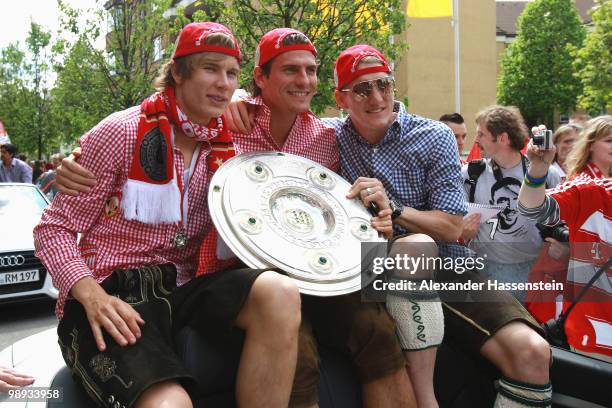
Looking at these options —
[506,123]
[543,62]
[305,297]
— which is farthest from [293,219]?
[543,62]

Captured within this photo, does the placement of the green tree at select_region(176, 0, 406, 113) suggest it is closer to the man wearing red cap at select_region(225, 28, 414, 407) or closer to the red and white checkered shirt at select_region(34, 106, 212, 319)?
the man wearing red cap at select_region(225, 28, 414, 407)

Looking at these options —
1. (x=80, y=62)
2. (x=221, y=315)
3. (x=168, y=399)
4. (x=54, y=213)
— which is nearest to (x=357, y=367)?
(x=221, y=315)

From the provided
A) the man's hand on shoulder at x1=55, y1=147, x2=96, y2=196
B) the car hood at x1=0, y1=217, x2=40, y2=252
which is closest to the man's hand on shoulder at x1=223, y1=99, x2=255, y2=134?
the man's hand on shoulder at x1=55, y1=147, x2=96, y2=196

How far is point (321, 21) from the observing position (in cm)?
767

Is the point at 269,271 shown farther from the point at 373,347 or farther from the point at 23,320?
the point at 23,320

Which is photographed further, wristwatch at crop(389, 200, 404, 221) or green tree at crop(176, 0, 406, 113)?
green tree at crop(176, 0, 406, 113)

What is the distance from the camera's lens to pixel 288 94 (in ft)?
9.94

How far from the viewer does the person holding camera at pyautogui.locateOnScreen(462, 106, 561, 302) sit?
370cm

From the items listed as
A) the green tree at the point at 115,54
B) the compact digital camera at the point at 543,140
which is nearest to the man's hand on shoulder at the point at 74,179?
the compact digital camera at the point at 543,140

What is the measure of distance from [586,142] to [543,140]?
865mm

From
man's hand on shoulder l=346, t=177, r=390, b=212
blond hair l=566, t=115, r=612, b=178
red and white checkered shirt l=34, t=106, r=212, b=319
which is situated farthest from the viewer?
blond hair l=566, t=115, r=612, b=178

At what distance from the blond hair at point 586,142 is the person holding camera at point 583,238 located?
1.12 ft

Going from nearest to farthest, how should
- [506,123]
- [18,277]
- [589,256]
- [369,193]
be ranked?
[369,193] → [589,256] → [506,123] → [18,277]

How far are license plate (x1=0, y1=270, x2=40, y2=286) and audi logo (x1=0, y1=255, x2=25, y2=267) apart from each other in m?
0.11
